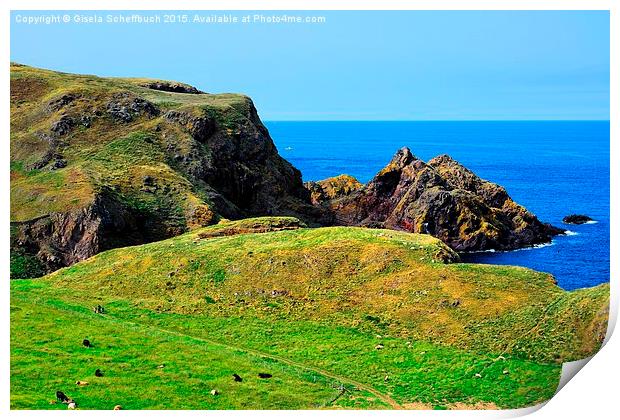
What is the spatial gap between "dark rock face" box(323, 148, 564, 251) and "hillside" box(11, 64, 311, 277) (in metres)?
10.1

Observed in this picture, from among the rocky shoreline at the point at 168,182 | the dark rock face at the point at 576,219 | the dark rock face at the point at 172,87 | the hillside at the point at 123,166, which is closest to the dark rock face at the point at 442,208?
the rocky shoreline at the point at 168,182

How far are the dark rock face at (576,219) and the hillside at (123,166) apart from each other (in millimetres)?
40122

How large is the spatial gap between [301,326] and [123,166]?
41487mm

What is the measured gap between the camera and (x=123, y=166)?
8675 cm

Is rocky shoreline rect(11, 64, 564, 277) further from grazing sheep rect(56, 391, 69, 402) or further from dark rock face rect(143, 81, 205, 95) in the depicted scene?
grazing sheep rect(56, 391, 69, 402)

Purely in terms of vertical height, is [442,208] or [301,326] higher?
[442,208]

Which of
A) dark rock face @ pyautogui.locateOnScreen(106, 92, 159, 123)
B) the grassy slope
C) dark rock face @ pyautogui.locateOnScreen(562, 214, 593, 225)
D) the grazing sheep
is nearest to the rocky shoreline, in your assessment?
dark rock face @ pyautogui.locateOnScreen(106, 92, 159, 123)

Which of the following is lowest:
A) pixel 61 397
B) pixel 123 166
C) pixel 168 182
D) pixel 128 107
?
pixel 61 397

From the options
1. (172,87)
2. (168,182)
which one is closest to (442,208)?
(168,182)

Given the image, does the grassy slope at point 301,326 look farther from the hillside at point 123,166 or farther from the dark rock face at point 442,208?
the dark rock face at point 442,208

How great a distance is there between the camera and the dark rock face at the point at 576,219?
116625 millimetres

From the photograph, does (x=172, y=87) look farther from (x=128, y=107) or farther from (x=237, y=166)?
(x=237, y=166)

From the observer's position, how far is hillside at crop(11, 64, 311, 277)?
74062 mm

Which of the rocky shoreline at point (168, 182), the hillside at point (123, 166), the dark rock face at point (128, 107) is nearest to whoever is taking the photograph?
the hillside at point (123, 166)
